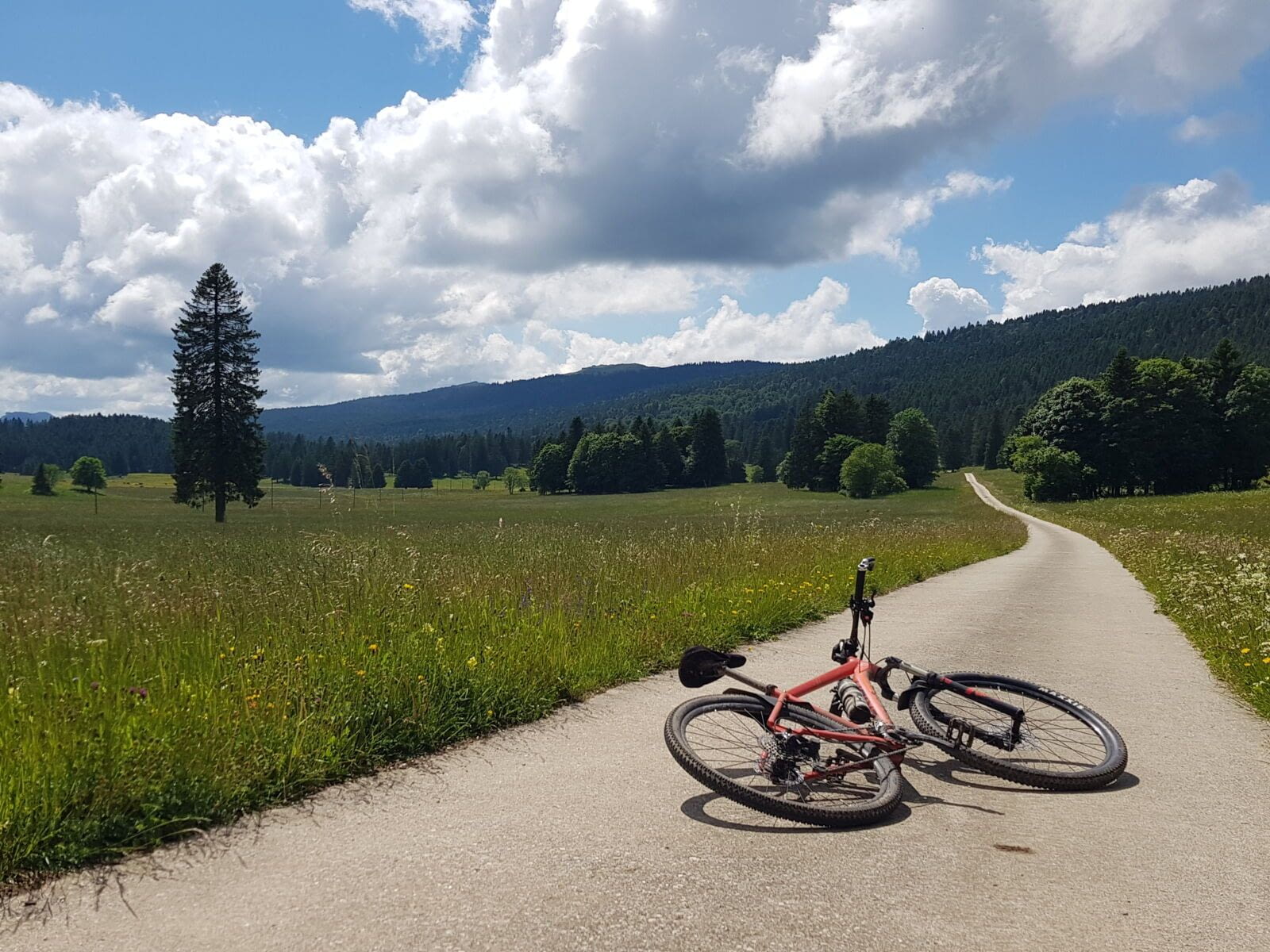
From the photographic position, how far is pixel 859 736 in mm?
4617

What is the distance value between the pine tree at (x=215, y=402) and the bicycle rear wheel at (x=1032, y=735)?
42.7 m

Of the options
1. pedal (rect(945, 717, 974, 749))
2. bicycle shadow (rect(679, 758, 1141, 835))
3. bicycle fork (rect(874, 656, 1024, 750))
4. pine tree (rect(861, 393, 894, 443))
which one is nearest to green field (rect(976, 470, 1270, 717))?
bicycle fork (rect(874, 656, 1024, 750))

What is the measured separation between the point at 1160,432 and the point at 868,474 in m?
28.0

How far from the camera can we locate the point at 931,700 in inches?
215

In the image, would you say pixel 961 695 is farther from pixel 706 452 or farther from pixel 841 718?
pixel 706 452

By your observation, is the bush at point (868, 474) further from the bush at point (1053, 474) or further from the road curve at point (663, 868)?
the road curve at point (663, 868)

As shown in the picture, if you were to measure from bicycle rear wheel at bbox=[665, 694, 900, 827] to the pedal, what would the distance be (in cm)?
80

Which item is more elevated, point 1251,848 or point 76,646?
point 76,646

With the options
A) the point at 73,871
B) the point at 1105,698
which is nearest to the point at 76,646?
the point at 73,871

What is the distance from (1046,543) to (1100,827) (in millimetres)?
30814

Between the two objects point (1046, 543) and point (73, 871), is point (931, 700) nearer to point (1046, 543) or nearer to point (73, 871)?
point (73, 871)

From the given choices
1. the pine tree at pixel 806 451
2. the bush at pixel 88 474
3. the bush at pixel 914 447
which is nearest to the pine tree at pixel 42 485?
the bush at pixel 88 474

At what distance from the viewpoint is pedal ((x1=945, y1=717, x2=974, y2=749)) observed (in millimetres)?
5113

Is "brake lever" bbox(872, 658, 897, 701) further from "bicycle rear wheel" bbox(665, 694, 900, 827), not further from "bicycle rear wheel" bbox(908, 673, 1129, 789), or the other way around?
"bicycle rear wheel" bbox(665, 694, 900, 827)
